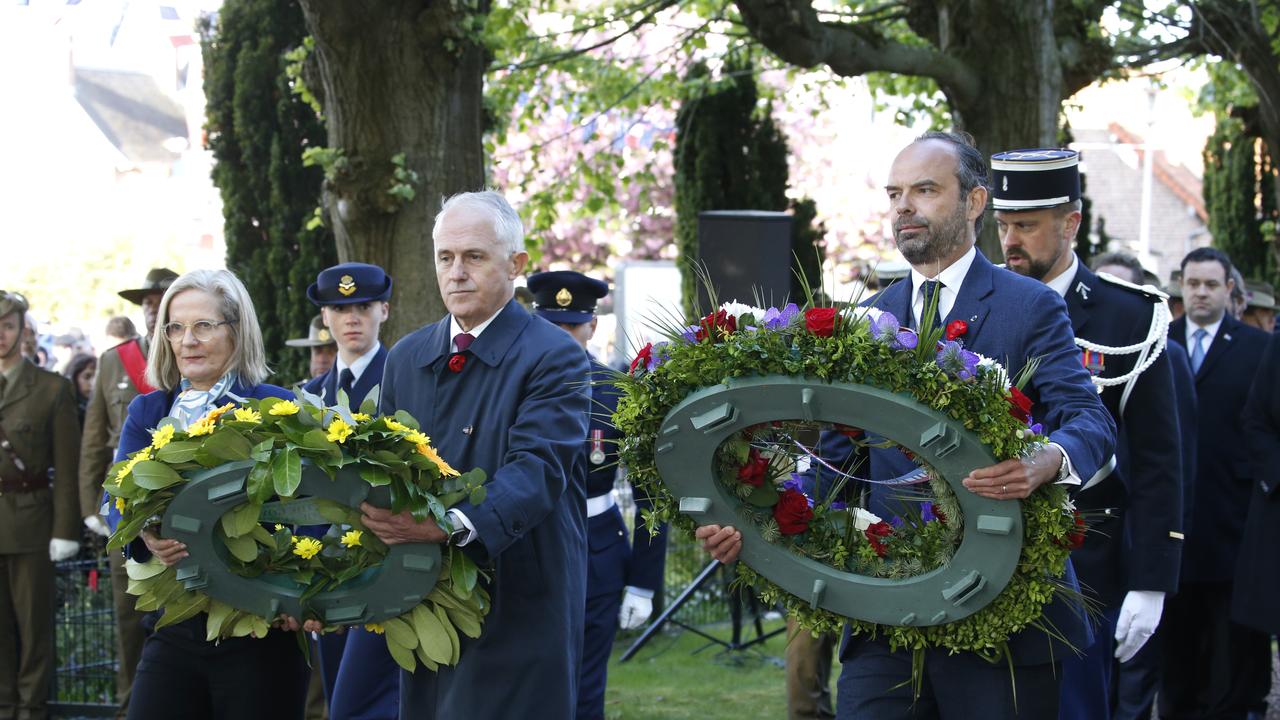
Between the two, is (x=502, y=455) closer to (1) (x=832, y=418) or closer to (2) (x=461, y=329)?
(2) (x=461, y=329)

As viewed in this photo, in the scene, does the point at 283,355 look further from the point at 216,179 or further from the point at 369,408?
the point at 369,408

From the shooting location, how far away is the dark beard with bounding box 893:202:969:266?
3.62 meters

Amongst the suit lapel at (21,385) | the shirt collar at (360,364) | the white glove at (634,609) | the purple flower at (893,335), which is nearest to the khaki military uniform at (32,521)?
the suit lapel at (21,385)

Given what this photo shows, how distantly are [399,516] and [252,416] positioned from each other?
474 mm

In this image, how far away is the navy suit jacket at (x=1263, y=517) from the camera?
6.52m

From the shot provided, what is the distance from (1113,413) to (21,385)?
6.37 metres

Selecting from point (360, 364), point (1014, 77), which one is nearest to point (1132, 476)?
point (360, 364)

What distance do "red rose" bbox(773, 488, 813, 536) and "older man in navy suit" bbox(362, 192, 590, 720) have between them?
0.67 m

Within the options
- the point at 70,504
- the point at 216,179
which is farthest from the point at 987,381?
the point at 216,179

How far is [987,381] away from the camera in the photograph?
298cm

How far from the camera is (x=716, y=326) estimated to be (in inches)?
126

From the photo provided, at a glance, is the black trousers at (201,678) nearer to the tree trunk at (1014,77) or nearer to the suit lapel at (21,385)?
the suit lapel at (21,385)

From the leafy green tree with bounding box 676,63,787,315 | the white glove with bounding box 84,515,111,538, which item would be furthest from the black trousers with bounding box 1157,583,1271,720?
the leafy green tree with bounding box 676,63,787,315

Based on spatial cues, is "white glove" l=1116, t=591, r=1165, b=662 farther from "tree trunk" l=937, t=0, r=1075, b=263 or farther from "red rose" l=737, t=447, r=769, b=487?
"tree trunk" l=937, t=0, r=1075, b=263
